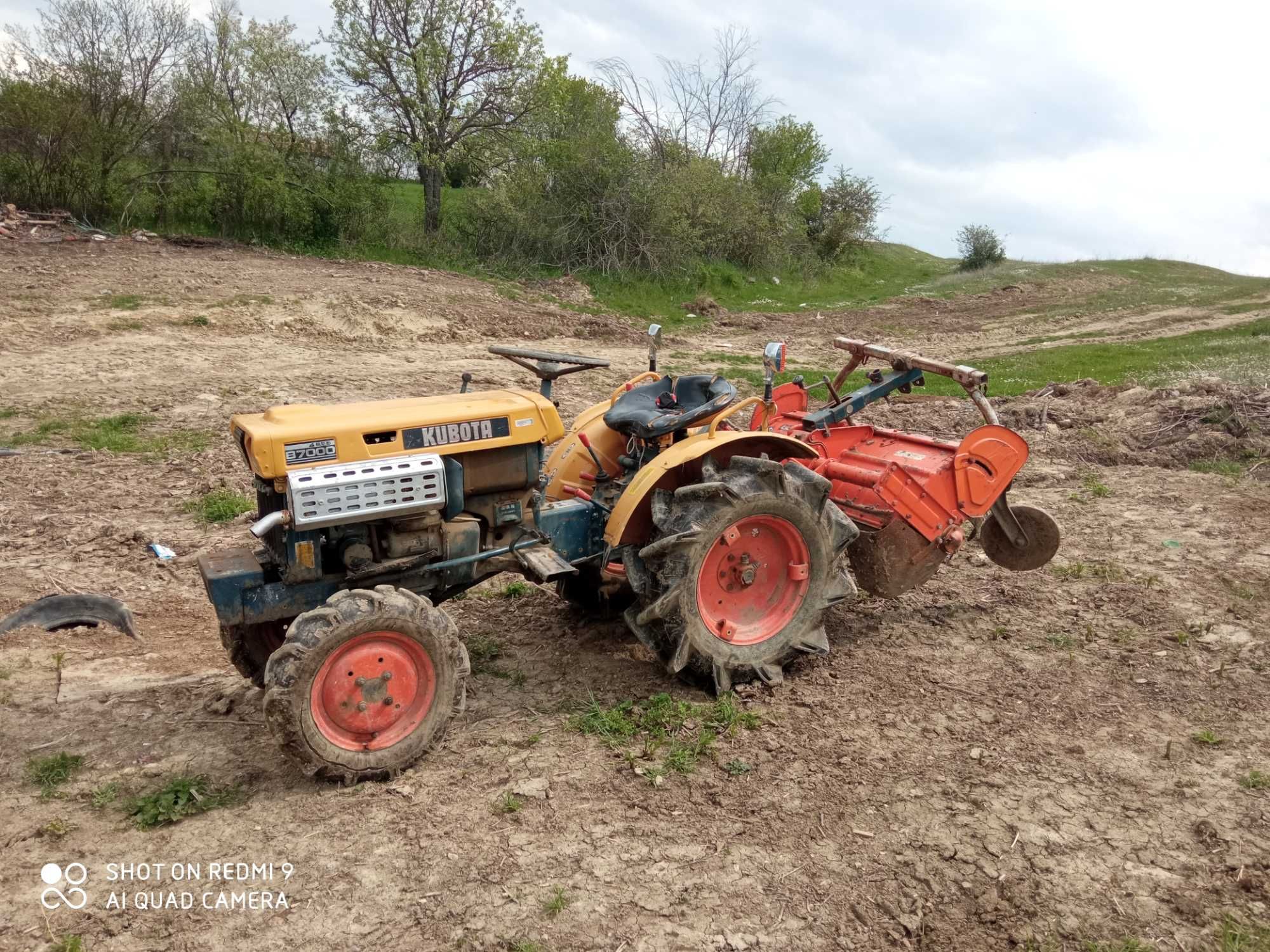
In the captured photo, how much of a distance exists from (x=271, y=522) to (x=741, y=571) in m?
2.16

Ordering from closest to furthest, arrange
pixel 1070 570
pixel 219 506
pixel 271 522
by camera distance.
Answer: pixel 271 522 < pixel 1070 570 < pixel 219 506

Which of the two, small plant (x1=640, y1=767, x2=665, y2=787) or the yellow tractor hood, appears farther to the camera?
small plant (x1=640, y1=767, x2=665, y2=787)

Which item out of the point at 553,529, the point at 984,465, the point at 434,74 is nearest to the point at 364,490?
the point at 553,529

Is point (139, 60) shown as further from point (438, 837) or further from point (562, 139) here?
point (438, 837)

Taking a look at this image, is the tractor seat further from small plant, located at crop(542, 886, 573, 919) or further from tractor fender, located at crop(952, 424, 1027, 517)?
small plant, located at crop(542, 886, 573, 919)

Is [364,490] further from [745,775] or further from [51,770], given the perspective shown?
[745,775]

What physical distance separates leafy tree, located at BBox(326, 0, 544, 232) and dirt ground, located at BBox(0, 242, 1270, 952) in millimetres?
15903

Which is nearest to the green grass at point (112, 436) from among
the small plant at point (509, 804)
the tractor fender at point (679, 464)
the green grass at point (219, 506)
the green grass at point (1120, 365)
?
the green grass at point (219, 506)

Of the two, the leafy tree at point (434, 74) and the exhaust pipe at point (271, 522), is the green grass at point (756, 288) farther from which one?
the exhaust pipe at point (271, 522)

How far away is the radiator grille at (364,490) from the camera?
3582 mm

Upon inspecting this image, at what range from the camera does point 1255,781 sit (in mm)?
3732

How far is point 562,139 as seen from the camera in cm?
2242

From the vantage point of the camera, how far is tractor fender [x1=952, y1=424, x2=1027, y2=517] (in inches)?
195
